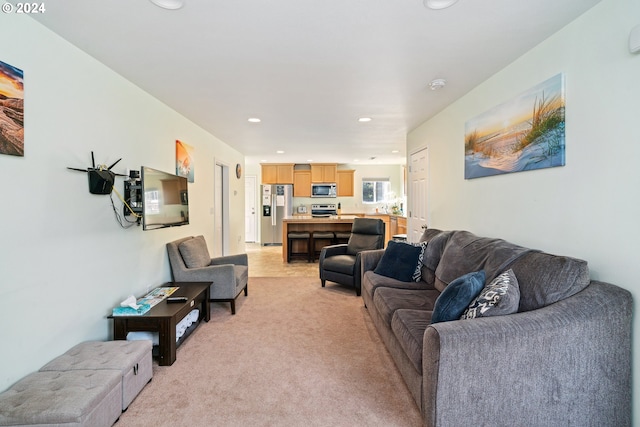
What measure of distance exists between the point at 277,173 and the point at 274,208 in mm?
984

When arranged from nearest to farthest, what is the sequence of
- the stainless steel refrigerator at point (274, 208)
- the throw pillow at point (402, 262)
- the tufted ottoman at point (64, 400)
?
the tufted ottoman at point (64, 400)
the throw pillow at point (402, 262)
the stainless steel refrigerator at point (274, 208)

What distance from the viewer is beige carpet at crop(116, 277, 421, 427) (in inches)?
71.5

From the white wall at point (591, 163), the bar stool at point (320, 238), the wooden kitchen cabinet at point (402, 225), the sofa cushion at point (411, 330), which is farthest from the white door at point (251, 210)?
the white wall at point (591, 163)

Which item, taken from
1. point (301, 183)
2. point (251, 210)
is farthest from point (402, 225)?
point (251, 210)

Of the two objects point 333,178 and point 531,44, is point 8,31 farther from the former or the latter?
point 333,178

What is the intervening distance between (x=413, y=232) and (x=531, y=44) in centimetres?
309

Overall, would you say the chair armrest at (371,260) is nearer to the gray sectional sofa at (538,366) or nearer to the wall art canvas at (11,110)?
the gray sectional sofa at (538,366)

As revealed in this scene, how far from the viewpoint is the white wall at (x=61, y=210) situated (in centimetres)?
170

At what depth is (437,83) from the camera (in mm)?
2734

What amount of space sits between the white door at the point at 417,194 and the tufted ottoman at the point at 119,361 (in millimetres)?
3536

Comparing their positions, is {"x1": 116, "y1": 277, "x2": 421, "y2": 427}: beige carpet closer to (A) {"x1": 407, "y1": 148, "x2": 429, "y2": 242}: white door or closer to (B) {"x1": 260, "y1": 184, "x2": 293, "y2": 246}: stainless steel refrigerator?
(A) {"x1": 407, "y1": 148, "x2": 429, "y2": 242}: white door

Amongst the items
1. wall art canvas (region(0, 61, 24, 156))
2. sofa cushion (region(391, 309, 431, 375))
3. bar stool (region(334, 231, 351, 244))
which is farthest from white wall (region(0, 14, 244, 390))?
bar stool (region(334, 231, 351, 244))

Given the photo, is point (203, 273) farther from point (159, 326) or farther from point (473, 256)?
point (473, 256)

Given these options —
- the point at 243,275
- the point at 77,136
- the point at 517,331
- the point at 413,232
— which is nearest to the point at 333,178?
the point at 413,232
